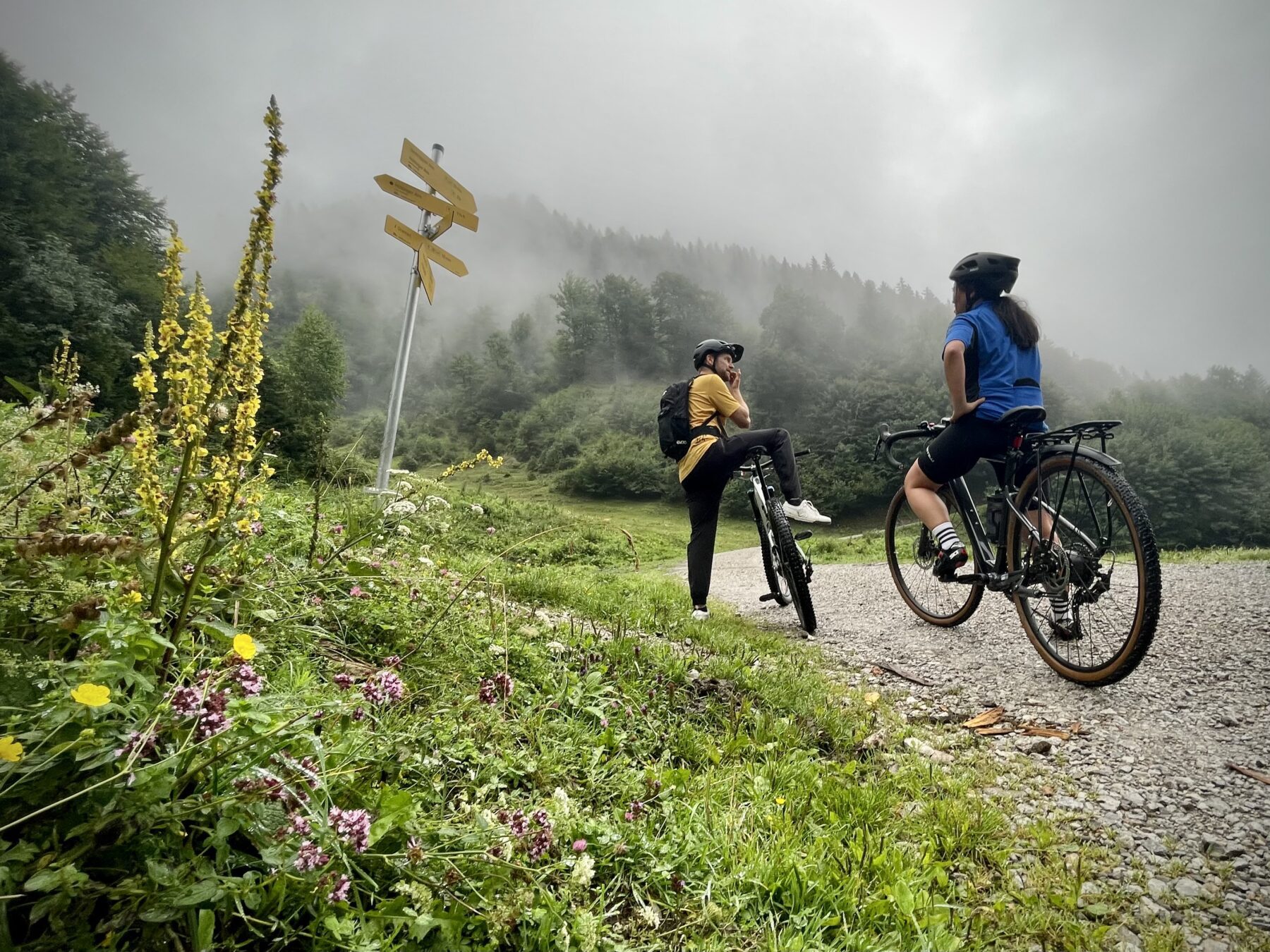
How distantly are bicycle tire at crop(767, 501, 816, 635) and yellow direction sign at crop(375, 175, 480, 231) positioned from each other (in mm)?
4463

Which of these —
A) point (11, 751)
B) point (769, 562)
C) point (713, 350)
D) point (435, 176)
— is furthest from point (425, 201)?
point (11, 751)

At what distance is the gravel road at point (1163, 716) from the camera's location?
176 centimetres

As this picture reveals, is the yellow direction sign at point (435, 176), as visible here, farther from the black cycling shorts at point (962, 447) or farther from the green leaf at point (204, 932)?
the green leaf at point (204, 932)

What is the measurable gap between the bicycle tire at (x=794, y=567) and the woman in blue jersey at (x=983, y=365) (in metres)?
1.06

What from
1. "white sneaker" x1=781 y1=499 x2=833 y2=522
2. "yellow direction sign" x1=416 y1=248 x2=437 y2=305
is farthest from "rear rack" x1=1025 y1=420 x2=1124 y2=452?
"yellow direction sign" x1=416 y1=248 x2=437 y2=305

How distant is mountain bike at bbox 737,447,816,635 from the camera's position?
15.1ft

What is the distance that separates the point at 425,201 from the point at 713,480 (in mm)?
4348

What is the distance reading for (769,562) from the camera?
546 centimetres

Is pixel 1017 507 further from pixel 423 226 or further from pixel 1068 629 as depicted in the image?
pixel 423 226

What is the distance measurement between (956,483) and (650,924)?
420 centimetres

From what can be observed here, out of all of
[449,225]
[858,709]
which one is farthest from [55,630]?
[449,225]

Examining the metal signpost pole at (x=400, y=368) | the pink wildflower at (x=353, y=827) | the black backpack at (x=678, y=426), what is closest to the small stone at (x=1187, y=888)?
the pink wildflower at (x=353, y=827)

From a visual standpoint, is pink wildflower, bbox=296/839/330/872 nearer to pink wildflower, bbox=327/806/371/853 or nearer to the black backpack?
pink wildflower, bbox=327/806/371/853

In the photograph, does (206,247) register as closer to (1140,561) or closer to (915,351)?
(915,351)
